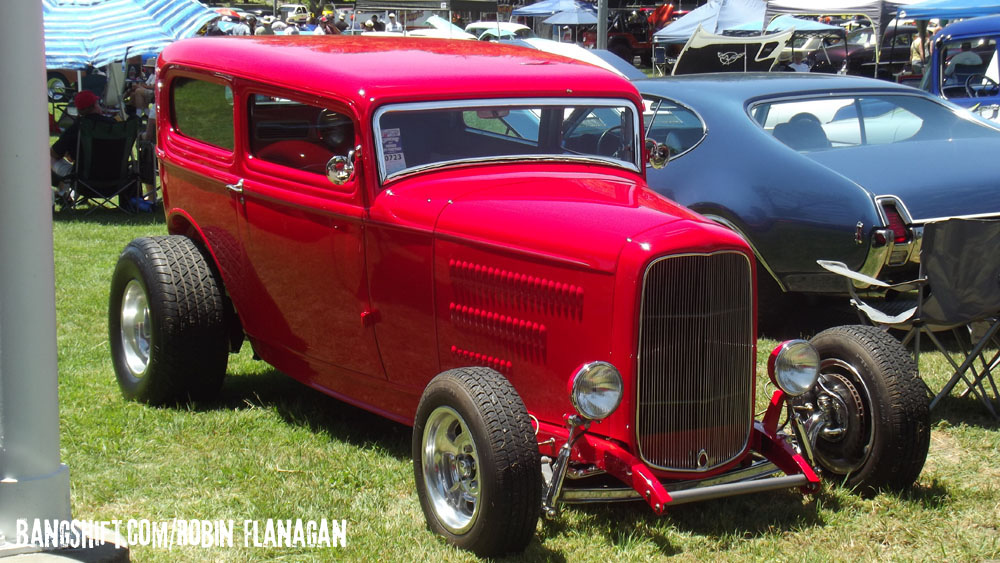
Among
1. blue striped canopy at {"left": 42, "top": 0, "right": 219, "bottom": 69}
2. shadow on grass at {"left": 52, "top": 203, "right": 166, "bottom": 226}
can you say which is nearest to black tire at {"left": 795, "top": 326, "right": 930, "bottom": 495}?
shadow on grass at {"left": 52, "top": 203, "right": 166, "bottom": 226}

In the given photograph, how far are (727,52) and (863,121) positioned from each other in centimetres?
1448

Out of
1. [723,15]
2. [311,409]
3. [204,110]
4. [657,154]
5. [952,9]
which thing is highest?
[952,9]

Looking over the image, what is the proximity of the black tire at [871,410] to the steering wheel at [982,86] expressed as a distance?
8.99m

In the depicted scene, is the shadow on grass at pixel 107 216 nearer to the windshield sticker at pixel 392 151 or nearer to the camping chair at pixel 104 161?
the camping chair at pixel 104 161

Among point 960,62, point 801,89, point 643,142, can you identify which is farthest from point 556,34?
point 643,142

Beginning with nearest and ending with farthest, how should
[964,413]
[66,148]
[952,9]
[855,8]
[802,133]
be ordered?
[964,413] → [802,133] → [66,148] → [952,9] → [855,8]

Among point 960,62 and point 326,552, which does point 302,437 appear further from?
point 960,62

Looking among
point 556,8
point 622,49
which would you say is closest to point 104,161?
point 556,8

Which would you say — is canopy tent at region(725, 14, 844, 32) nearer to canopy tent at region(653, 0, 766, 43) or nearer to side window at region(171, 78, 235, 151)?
canopy tent at region(653, 0, 766, 43)

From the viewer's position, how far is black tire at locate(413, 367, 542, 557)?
11.9 ft

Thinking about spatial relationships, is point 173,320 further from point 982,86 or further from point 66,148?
point 982,86

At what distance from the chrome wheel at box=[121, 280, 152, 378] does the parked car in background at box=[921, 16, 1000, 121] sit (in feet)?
31.4

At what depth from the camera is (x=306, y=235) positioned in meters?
4.86

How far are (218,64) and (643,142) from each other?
6.92ft
